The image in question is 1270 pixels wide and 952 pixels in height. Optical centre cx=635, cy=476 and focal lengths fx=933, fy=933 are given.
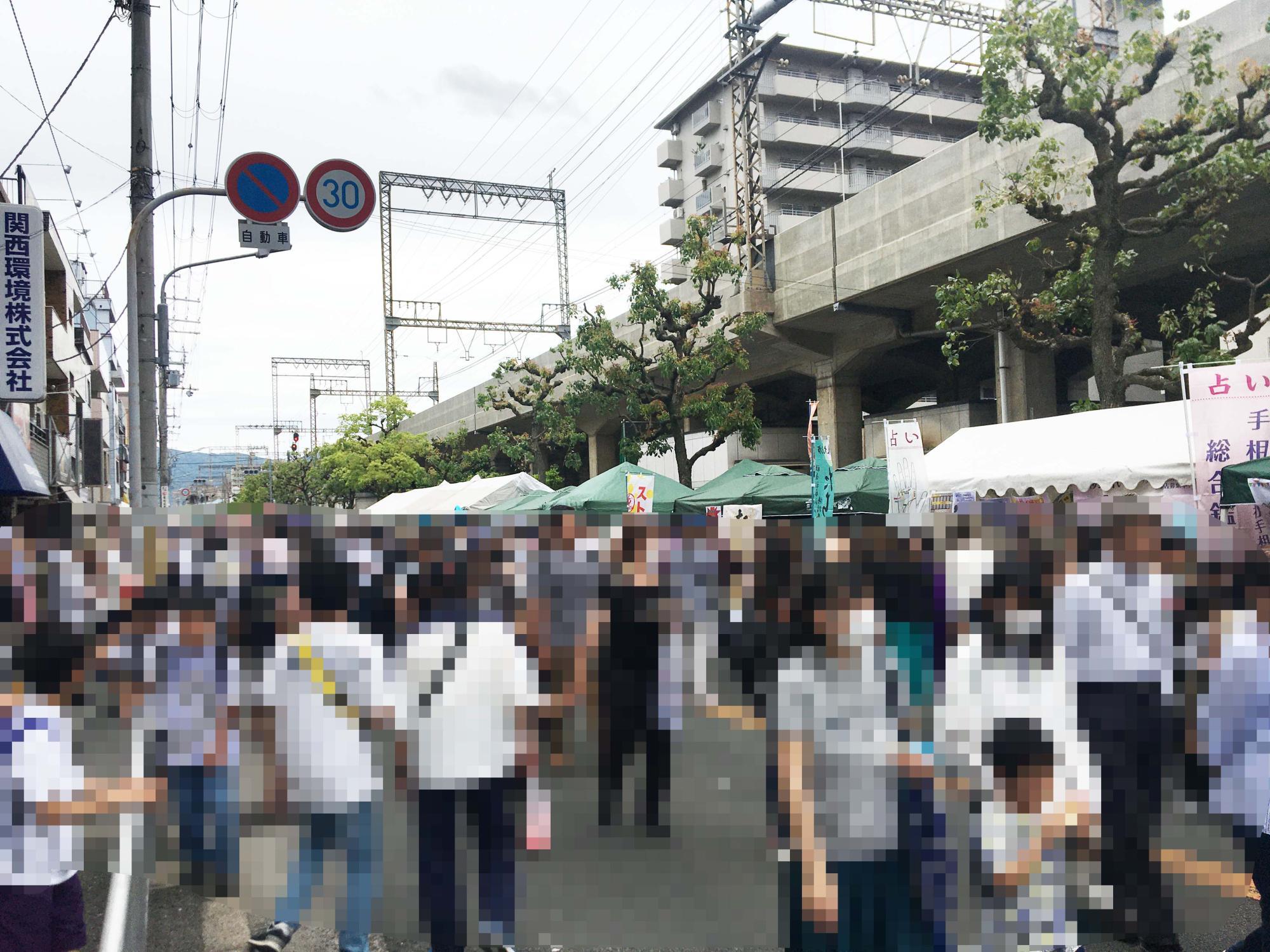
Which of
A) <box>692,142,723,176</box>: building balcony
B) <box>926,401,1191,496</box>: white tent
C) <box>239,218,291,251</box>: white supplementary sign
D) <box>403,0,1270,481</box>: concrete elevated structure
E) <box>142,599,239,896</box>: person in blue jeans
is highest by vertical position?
<box>692,142,723,176</box>: building balcony

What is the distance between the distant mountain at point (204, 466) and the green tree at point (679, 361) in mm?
86378

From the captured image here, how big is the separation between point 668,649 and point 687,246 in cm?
1633

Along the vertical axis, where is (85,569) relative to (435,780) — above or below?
above

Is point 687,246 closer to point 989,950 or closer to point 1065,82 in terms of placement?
point 1065,82

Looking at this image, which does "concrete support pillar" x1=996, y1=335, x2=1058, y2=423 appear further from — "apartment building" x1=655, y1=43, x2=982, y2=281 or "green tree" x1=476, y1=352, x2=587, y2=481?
"apartment building" x1=655, y1=43, x2=982, y2=281

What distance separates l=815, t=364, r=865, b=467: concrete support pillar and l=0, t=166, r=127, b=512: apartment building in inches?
609

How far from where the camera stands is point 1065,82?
10.1m

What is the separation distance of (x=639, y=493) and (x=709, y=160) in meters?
43.8

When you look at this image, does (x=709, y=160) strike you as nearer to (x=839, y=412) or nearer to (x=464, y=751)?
(x=839, y=412)

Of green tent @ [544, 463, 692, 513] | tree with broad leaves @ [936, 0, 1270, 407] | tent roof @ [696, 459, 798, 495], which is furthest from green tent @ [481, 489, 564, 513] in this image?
tree with broad leaves @ [936, 0, 1270, 407]

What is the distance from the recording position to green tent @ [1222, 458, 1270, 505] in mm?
6234

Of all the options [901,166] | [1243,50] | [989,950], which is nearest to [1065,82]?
[1243,50]

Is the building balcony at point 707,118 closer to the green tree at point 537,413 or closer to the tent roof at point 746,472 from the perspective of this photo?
the green tree at point 537,413

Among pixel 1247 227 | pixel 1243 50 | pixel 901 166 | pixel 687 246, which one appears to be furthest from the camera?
pixel 901 166
